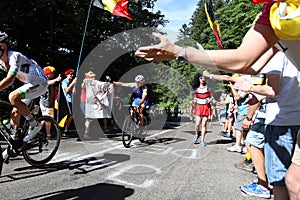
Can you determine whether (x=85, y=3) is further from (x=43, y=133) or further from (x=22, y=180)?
(x=22, y=180)

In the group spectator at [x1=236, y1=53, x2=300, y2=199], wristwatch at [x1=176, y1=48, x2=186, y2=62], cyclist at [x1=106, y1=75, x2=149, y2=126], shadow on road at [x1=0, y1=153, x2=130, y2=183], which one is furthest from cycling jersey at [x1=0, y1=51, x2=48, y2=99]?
cyclist at [x1=106, y1=75, x2=149, y2=126]

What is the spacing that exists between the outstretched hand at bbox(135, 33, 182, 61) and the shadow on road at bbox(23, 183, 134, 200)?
2057mm

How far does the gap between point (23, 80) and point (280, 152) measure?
3.65 metres

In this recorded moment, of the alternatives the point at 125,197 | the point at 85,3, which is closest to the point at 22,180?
the point at 125,197

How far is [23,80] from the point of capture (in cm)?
416

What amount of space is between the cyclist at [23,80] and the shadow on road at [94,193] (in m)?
1.26

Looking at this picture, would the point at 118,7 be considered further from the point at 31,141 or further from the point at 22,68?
the point at 31,141

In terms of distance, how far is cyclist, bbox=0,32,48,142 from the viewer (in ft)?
12.0

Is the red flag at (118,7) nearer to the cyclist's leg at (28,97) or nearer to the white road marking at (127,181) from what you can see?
the cyclist's leg at (28,97)

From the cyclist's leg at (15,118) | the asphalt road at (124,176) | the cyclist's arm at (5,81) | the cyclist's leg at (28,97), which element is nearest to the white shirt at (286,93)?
the asphalt road at (124,176)

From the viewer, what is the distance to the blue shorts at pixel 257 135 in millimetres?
3569

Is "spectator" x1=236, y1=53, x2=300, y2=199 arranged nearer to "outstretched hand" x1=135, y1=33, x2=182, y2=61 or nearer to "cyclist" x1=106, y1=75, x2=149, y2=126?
"outstretched hand" x1=135, y1=33, x2=182, y2=61

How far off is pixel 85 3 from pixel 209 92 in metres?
8.86

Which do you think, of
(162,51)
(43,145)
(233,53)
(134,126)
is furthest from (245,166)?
(162,51)
